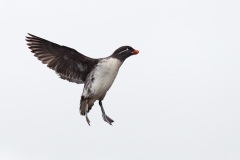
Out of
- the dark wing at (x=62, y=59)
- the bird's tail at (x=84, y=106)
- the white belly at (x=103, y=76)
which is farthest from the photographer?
the dark wing at (x=62, y=59)

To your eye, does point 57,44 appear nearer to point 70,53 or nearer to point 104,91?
point 70,53

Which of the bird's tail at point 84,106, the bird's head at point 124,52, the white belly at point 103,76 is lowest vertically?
the bird's tail at point 84,106

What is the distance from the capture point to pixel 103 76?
2266 cm

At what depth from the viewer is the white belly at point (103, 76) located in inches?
890

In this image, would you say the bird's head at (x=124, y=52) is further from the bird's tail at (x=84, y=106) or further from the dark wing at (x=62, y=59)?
the bird's tail at (x=84, y=106)

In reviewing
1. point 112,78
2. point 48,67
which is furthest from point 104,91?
point 48,67

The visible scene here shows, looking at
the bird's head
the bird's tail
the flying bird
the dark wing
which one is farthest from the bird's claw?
the bird's head

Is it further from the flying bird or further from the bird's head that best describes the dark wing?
the bird's head

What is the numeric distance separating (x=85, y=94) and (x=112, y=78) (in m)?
1.13

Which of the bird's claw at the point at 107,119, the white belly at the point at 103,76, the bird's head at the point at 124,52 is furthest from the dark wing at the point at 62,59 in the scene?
the bird's claw at the point at 107,119

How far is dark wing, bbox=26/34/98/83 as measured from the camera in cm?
2348

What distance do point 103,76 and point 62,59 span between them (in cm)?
185

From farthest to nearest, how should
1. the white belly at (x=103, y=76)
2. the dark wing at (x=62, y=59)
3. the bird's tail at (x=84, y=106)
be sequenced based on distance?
the dark wing at (x=62, y=59)
the bird's tail at (x=84, y=106)
the white belly at (x=103, y=76)

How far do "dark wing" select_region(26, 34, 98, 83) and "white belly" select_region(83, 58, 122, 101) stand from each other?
0.69 meters
